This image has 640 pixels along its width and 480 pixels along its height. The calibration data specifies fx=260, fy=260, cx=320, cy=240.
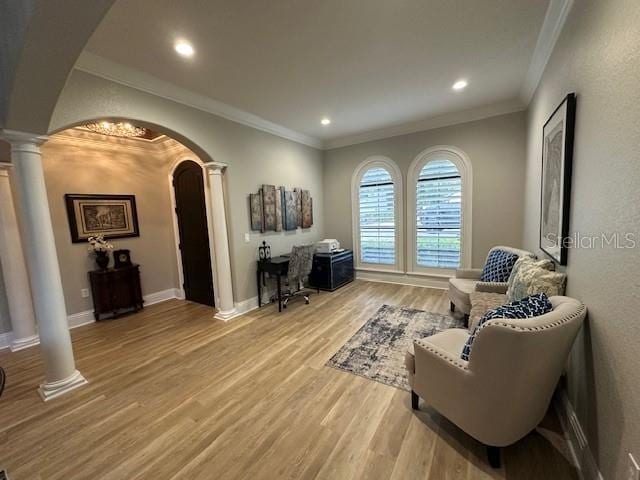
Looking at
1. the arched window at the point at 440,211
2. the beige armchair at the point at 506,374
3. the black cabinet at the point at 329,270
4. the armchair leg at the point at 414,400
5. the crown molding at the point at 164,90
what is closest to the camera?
the beige armchair at the point at 506,374

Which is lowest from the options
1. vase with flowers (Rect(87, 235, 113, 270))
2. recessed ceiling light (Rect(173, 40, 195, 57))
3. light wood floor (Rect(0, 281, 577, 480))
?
light wood floor (Rect(0, 281, 577, 480))

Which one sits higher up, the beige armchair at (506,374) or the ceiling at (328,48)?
the ceiling at (328,48)

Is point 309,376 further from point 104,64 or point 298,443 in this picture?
point 104,64

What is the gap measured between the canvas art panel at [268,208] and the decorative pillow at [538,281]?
127 inches

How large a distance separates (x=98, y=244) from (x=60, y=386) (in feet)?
7.02

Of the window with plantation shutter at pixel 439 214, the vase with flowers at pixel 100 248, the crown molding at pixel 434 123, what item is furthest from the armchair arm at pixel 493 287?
the vase with flowers at pixel 100 248

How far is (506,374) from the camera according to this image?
127cm

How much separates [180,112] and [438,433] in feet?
12.7

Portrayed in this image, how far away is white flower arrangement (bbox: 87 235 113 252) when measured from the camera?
368cm

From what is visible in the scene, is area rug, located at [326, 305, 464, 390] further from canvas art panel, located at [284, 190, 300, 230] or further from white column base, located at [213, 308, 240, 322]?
canvas art panel, located at [284, 190, 300, 230]

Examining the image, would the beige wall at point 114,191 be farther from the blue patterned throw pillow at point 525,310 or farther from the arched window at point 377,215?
the blue patterned throw pillow at point 525,310

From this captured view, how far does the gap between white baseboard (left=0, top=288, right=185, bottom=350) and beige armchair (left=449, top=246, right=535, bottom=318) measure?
441cm

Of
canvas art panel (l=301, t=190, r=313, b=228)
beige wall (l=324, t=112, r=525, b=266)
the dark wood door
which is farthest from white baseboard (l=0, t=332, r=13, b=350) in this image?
beige wall (l=324, t=112, r=525, b=266)

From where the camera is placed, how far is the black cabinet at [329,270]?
4.70m
